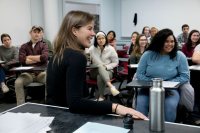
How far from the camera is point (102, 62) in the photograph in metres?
4.80

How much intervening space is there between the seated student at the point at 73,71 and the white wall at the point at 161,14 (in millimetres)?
7061

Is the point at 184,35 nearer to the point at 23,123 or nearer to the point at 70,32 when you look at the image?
the point at 70,32

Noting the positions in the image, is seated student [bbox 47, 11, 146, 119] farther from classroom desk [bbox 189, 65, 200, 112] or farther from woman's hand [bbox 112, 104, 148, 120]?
classroom desk [bbox 189, 65, 200, 112]

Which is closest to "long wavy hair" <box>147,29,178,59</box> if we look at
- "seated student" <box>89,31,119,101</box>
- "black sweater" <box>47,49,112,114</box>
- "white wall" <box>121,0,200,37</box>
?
"seated student" <box>89,31,119,101</box>

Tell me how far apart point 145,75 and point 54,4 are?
165 inches

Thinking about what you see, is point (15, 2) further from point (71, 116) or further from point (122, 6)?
point (71, 116)

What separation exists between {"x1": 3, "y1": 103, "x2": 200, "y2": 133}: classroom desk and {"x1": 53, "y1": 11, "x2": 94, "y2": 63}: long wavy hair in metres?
0.29

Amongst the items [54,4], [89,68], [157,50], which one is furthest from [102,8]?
[157,50]

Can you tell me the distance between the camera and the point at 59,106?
162 cm

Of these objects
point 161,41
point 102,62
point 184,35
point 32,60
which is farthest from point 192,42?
point 32,60

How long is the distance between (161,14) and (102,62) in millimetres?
4387

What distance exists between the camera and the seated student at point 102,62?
449 cm

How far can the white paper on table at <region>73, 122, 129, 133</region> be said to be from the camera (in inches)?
47.6

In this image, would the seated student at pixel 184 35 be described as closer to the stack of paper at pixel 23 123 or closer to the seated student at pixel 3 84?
the seated student at pixel 3 84
